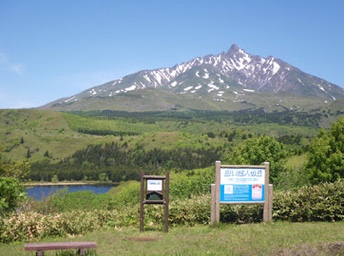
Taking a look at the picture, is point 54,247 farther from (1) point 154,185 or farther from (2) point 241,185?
(2) point 241,185

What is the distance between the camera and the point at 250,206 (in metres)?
19.0

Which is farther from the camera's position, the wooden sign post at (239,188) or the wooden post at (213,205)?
the wooden sign post at (239,188)

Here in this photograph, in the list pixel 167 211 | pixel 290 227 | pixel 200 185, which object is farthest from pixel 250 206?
pixel 200 185

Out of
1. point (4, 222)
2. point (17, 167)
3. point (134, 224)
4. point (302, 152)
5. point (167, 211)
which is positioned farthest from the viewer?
point (302, 152)

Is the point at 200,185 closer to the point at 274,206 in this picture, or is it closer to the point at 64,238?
the point at 274,206

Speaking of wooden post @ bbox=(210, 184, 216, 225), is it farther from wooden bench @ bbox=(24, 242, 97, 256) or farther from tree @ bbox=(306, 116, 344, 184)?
tree @ bbox=(306, 116, 344, 184)

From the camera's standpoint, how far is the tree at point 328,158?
163ft

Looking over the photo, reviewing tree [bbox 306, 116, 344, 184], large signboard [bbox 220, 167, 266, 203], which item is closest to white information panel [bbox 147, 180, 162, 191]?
large signboard [bbox 220, 167, 266, 203]

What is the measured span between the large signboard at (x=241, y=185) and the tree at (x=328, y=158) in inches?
1279

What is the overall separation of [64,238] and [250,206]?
764 cm

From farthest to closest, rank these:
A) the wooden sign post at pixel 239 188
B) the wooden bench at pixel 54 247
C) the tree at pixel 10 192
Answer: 1. the tree at pixel 10 192
2. the wooden sign post at pixel 239 188
3. the wooden bench at pixel 54 247

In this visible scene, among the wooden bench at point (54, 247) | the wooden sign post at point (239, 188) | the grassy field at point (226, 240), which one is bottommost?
the grassy field at point (226, 240)

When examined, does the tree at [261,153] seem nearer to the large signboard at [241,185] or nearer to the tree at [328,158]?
the tree at [328,158]

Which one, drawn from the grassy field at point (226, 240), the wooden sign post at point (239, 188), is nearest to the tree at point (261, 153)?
the wooden sign post at point (239, 188)
